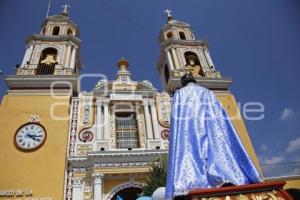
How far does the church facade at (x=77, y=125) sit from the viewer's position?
11242 mm

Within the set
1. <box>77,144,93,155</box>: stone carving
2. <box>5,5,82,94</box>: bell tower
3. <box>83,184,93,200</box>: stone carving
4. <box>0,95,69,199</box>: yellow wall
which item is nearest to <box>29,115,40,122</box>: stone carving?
<box>0,95,69,199</box>: yellow wall

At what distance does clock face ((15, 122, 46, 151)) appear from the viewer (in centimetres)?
1207

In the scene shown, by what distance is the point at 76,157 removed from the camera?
11773mm

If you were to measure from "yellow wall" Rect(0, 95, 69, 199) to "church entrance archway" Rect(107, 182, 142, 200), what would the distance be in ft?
6.91

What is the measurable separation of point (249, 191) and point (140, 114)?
11.2 m

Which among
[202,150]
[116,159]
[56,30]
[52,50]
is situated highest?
[56,30]

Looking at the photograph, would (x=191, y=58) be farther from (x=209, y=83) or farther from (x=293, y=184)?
(x=293, y=184)

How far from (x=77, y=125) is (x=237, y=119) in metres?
8.43

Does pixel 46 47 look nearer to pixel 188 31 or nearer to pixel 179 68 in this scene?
pixel 179 68

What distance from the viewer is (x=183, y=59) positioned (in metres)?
17.8

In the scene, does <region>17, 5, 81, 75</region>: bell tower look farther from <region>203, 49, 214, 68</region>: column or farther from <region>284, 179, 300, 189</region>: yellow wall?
<region>284, 179, 300, 189</region>: yellow wall

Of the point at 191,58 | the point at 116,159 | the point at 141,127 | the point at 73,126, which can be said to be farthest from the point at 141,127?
the point at 191,58

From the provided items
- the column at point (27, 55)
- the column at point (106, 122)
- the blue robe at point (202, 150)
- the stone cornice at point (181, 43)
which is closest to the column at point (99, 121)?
the column at point (106, 122)

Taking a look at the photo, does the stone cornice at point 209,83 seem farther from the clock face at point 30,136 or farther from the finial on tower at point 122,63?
the clock face at point 30,136
